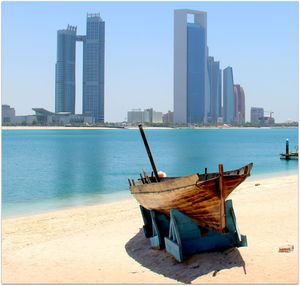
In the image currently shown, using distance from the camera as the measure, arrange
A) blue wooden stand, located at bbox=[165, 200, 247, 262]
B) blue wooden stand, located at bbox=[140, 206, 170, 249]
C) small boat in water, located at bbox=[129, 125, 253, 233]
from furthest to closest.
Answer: blue wooden stand, located at bbox=[140, 206, 170, 249]
blue wooden stand, located at bbox=[165, 200, 247, 262]
small boat in water, located at bbox=[129, 125, 253, 233]

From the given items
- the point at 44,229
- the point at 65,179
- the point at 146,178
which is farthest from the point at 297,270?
the point at 65,179

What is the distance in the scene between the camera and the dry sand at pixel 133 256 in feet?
29.0

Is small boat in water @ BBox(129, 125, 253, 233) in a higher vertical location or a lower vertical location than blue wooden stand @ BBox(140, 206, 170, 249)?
higher

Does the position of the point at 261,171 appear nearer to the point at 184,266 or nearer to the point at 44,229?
the point at 44,229

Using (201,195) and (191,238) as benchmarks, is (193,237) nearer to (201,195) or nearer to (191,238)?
(191,238)

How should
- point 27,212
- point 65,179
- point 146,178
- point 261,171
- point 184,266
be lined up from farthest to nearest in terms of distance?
point 261,171 < point 65,179 < point 27,212 < point 146,178 < point 184,266

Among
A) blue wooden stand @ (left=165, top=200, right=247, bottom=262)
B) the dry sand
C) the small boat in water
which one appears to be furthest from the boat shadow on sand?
the small boat in water

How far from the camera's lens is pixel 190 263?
30.5ft

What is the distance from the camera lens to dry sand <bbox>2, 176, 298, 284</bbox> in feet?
29.0

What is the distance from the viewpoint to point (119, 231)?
42.5 ft

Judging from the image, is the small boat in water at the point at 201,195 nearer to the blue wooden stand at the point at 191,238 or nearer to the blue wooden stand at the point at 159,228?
the blue wooden stand at the point at 191,238

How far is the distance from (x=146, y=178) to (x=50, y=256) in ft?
11.1

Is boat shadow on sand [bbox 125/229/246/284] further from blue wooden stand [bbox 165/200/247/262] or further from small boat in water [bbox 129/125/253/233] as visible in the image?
small boat in water [bbox 129/125/253/233]

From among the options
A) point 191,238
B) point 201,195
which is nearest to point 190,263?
point 191,238
